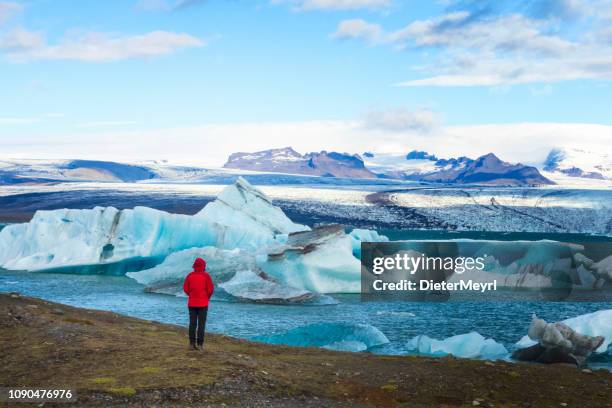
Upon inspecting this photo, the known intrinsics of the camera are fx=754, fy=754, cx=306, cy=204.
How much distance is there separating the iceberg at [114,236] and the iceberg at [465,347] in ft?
67.5

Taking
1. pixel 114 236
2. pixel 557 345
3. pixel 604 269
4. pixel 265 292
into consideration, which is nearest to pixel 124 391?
pixel 557 345

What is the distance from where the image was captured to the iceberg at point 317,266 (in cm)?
3064

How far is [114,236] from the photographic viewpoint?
128 ft

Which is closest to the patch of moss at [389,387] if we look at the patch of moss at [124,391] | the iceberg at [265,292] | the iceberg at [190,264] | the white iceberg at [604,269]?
the patch of moss at [124,391]

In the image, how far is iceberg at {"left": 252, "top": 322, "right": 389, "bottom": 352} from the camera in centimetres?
1914

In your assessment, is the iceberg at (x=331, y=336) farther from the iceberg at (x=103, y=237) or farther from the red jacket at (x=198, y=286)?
the iceberg at (x=103, y=237)

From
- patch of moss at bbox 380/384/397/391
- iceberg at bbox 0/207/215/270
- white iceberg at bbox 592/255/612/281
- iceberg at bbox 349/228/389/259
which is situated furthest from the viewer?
iceberg at bbox 349/228/389/259

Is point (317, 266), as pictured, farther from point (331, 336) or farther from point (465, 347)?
point (465, 347)

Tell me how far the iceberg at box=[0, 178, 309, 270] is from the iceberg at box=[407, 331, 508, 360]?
20.6 meters

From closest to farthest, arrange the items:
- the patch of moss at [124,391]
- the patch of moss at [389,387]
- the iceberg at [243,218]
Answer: the patch of moss at [124,391]
the patch of moss at [389,387]
the iceberg at [243,218]

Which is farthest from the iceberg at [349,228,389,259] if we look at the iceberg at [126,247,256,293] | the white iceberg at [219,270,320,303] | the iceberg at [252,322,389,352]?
the iceberg at [252,322,389,352]

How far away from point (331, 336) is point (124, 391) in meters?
9.69

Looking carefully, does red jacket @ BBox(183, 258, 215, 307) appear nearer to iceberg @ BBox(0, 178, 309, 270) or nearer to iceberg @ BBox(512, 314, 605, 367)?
iceberg @ BBox(512, 314, 605, 367)

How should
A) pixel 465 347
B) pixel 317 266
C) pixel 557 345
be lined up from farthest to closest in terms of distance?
pixel 317 266 → pixel 465 347 → pixel 557 345
